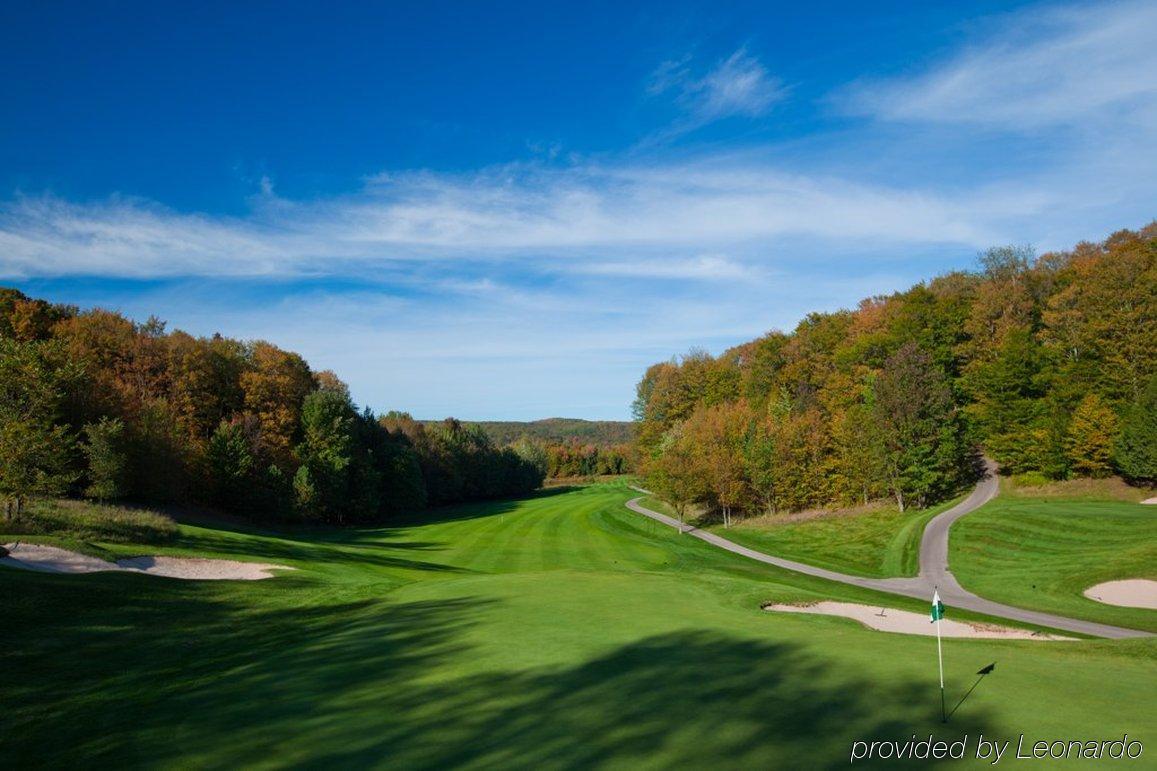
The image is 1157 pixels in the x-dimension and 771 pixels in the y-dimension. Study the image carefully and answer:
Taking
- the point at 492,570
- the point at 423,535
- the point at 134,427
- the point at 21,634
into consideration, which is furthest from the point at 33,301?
the point at 21,634

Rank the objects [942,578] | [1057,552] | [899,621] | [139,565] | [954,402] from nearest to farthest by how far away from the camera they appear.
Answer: [899,621] < [139,565] < [942,578] < [1057,552] < [954,402]

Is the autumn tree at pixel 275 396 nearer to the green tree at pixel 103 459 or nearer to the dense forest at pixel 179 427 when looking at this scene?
the dense forest at pixel 179 427

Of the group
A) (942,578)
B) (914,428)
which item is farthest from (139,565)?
(914,428)

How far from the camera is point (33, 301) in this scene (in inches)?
1832

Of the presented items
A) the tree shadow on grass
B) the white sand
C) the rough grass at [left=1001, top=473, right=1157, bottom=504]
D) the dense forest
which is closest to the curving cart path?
the rough grass at [left=1001, top=473, right=1157, bottom=504]

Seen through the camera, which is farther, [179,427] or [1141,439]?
[179,427]

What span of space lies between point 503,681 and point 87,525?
22.9m

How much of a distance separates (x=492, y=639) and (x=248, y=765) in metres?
4.84

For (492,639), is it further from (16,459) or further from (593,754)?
(16,459)

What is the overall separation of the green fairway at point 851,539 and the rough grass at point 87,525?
1253 inches

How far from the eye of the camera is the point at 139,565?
63.6 feet

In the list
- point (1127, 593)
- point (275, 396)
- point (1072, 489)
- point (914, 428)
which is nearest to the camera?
point (1127, 593)

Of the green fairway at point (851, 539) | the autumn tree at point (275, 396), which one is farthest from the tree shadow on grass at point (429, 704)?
the autumn tree at point (275, 396)

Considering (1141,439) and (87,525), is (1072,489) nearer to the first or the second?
(1141,439)
